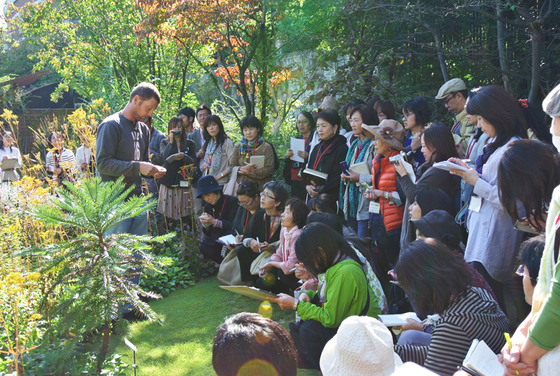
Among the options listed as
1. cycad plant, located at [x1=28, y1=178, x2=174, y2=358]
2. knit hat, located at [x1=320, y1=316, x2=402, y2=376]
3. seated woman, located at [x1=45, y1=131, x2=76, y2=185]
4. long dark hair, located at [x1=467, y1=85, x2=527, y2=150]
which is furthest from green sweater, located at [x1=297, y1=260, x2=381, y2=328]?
seated woman, located at [x1=45, y1=131, x2=76, y2=185]

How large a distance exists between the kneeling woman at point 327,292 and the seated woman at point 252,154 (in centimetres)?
304

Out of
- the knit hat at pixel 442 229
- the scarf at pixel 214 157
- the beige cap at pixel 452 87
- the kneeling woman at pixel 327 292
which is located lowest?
the kneeling woman at pixel 327 292

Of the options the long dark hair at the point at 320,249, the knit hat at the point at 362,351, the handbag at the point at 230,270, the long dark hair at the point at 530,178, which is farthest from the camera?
the handbag at the point at 230,270

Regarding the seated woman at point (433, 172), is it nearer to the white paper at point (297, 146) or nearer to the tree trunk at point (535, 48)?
the tree trunk at point (535, 48)

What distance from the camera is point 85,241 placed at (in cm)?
304

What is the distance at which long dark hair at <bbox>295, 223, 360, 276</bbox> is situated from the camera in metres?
3.27

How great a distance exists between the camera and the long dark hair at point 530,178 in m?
2.76

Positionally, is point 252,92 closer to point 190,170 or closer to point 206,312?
point 190,170

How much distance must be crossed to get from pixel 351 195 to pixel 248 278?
1.33 metres

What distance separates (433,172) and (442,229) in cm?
86

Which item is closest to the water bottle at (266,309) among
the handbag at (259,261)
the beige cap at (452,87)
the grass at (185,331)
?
the grass at (185,331)

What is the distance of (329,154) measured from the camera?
218 inches

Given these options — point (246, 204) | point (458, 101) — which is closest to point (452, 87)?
point (458, 101)

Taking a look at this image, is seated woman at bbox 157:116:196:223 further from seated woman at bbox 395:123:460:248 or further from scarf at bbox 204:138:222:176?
seated woman at bbox 395:123:460:248
